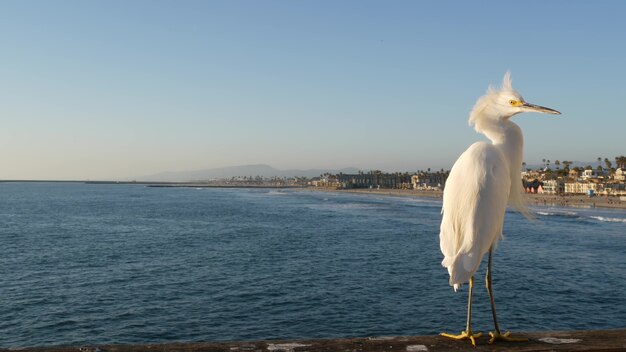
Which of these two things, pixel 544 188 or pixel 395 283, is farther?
pixel 544 188

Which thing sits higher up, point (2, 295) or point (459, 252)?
point (459, 252)

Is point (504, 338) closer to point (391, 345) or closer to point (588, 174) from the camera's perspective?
point (391, 345)

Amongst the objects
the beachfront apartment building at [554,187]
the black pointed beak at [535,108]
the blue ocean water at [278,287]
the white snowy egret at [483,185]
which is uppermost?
the black pointed beak at [535,108]

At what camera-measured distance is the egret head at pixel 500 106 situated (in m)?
4.43

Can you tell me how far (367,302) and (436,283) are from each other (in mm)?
5610

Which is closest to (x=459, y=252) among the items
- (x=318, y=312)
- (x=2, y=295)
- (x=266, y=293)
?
(x=318, y=312)

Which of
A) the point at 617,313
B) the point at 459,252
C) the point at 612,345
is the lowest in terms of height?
the point at 617,313

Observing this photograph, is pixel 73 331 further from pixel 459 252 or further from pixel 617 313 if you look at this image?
pixel 617 313

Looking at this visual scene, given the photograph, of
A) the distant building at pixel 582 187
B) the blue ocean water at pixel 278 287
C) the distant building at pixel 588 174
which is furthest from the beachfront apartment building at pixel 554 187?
the blue ocean water at pixel 278 287

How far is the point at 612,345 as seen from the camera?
356 cm

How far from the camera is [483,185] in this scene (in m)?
4.37

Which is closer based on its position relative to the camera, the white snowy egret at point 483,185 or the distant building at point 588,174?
the white snowy egret at point 483,185

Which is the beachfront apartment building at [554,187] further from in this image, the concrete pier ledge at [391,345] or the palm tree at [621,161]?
the concrete pier ledge at [391,345]

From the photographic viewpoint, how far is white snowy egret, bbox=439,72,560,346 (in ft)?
14.3
